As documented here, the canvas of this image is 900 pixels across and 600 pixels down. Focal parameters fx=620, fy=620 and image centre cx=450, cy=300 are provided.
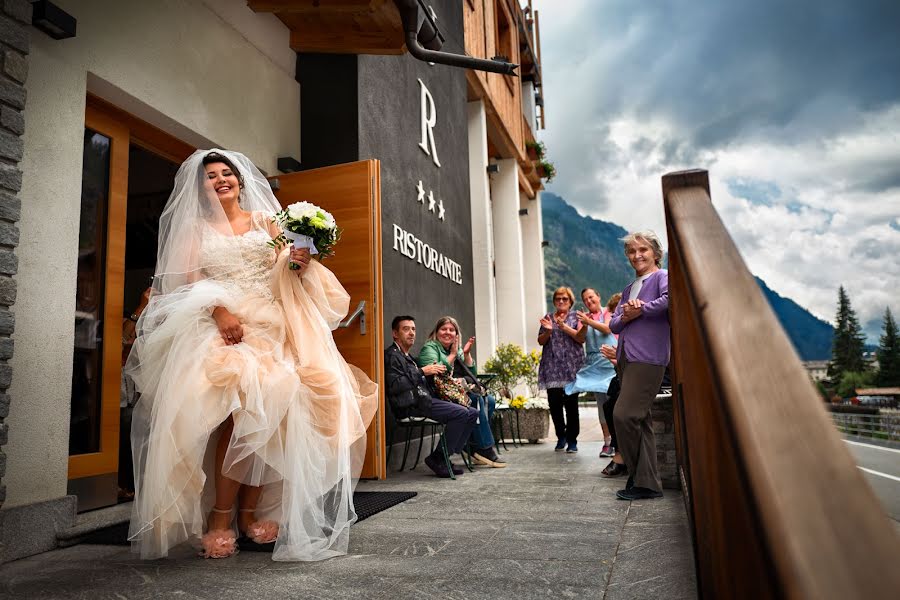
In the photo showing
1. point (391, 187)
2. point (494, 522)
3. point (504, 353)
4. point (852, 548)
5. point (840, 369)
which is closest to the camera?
point (852, 548)

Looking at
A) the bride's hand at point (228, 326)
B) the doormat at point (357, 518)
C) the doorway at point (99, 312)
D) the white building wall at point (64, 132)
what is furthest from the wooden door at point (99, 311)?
the bride's hand at point (228, 326)

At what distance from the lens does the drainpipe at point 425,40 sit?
5.14 meters

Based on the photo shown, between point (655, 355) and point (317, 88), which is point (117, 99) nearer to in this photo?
point (317, 88)

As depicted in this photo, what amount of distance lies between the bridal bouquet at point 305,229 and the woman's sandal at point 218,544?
1.30 m

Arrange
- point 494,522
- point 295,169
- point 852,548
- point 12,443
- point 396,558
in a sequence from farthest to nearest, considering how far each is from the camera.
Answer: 1. point 295,169
2. point 494,522
3. point 12,443
4. point 396,558
5. point 852,548

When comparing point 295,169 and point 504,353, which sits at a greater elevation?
point 295,169

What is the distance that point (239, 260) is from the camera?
3223 mm

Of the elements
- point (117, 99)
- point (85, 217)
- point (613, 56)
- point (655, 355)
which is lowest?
point (655, 355)

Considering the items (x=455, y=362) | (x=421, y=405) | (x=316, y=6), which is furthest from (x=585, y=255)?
(x=316, y=6)

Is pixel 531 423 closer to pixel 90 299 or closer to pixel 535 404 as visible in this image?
pixel 535 404

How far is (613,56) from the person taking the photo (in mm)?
110125

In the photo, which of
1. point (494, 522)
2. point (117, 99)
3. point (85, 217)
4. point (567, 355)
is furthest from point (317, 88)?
point (494, 522)

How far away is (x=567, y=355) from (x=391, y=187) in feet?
8.63

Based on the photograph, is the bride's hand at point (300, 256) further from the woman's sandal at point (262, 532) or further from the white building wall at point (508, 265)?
the white building wall at point (508, 265)
